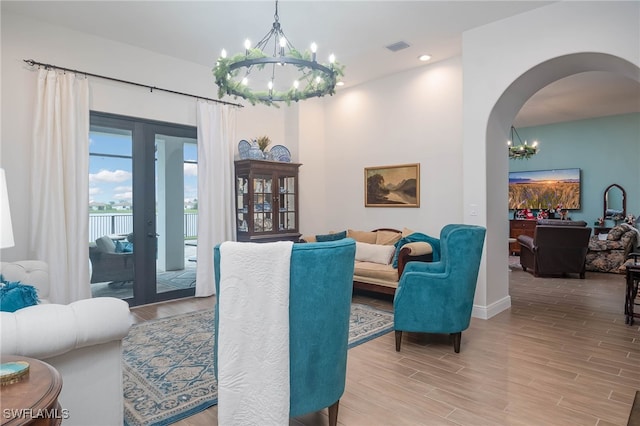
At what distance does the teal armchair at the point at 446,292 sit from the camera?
3.23 m

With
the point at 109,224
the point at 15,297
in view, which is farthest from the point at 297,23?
the point at 15,297

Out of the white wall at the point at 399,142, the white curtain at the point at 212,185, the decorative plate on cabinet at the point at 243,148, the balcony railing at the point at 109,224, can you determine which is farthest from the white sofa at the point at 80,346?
the white wall at the point at 399,142

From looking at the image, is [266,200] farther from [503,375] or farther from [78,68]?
[503,375]

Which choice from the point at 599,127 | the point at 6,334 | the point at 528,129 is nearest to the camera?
the point at 6,334

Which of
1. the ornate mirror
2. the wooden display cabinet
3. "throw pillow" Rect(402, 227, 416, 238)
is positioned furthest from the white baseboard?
the ornate mirror

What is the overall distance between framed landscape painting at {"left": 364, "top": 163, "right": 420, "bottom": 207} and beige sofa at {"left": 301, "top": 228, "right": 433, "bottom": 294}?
1.49ft

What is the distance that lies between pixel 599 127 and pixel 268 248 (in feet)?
32.6

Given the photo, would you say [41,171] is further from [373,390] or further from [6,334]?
[373,390]

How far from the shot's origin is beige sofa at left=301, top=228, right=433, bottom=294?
15.1 feet

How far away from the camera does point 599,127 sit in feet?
28.6

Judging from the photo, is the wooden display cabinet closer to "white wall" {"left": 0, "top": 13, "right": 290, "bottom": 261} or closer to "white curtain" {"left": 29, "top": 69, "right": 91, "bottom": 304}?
"white wall" {"left": 0, "top": 13, "right": 290, "bottom": 261}

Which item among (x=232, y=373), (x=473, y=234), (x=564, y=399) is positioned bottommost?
(x=564, y=399)

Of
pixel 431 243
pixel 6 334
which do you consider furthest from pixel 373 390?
pixel 431 243

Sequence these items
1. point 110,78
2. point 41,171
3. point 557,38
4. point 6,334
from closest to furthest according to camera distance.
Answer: point 6,334
point 557,38
point 41,171
point 110,78
